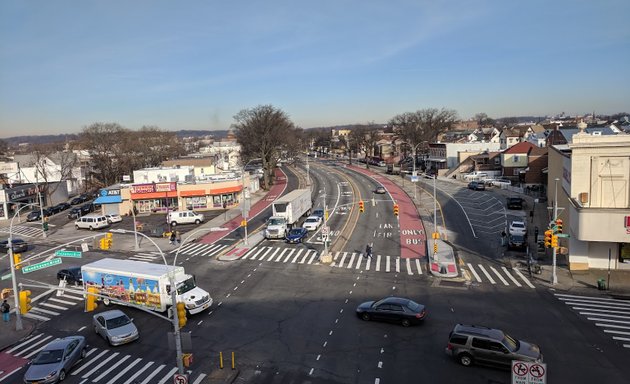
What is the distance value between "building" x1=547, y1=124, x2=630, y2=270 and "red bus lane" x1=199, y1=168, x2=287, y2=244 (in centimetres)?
2593

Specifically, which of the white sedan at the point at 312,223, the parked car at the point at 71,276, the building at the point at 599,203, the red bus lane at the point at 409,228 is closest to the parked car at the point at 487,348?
the building at the point at 599,203

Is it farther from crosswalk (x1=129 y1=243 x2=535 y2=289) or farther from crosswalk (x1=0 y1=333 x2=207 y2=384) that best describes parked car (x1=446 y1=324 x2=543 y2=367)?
crosswalk (x1=129 y1=243 x2=535 y2=289)

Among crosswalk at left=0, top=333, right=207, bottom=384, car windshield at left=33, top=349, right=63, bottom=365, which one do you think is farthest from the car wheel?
car windshield at left=33, top=349, right=63, bottom=365

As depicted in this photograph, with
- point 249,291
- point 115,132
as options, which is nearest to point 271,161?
point 115,132

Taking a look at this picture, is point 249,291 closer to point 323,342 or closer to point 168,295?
point 168,295

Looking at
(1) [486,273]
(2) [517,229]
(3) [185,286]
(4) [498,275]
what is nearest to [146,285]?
(3) [185,286]

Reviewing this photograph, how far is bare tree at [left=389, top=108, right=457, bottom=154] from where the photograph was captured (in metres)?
128

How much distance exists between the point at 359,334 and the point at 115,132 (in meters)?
113

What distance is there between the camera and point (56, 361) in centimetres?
2105

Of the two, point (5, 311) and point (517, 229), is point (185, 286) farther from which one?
point (517, 229)

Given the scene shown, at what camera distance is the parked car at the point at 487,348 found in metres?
19.7

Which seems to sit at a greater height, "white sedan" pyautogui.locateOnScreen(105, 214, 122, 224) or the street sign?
the street sign

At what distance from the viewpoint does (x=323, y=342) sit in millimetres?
23328

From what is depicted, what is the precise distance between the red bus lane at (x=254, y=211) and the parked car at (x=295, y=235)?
20.5ft
